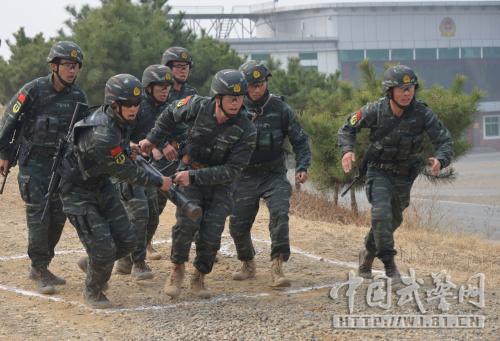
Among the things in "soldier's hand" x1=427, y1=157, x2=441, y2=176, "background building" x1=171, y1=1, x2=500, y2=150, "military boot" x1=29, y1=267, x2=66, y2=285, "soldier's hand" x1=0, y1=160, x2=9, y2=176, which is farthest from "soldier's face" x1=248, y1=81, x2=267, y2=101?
"background building" x1=171, y1=1, x2=500, y2=150

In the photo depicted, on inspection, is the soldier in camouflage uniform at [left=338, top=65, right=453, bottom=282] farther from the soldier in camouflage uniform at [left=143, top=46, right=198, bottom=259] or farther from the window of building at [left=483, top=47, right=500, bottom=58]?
the window of building at [left=483, top=47, right=500, bottom=58]

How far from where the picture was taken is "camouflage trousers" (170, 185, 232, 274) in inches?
292

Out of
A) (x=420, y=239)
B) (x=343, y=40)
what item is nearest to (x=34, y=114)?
(x=420, y=239)

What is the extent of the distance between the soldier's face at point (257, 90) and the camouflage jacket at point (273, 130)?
5cm

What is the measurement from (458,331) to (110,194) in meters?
3.06

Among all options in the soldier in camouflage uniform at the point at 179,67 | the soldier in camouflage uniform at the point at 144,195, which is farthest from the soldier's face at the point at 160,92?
the soldier in camouflage uniform at the point at 179,67

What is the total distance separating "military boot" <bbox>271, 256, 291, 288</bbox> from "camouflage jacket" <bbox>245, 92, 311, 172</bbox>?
87cm

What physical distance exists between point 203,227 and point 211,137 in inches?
31.0

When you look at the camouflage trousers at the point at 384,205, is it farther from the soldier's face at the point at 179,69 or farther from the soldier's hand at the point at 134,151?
the soldier's face at the point at 179,69

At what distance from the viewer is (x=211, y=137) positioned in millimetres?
7375

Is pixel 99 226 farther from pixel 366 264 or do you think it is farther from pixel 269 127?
pixel 366 264

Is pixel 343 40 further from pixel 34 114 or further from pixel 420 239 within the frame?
pixel 34 114

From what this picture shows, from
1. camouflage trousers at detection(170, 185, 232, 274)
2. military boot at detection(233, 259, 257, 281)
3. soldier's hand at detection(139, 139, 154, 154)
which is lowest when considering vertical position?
military boot at detection(233, 259, 257, 281)

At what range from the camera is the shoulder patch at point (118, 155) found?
6824mm
